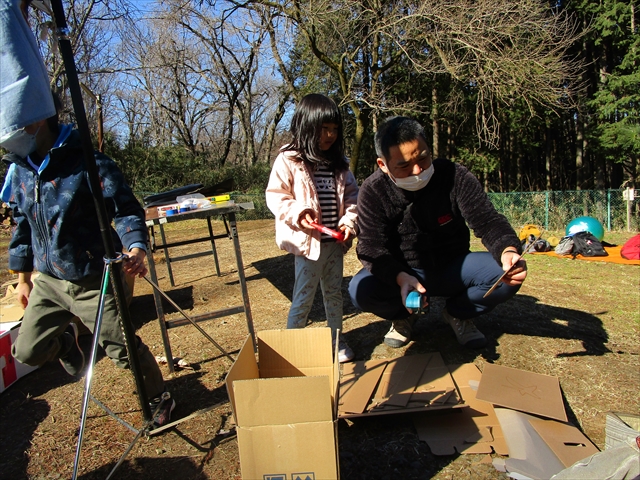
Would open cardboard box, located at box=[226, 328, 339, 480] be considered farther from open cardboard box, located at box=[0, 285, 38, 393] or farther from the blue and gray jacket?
open cardboard box, located at box=[0, 285, 38, 393]

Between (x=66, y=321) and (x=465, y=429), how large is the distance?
6.08 ft

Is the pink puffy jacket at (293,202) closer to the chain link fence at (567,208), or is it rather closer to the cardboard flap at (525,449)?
the cardboard flap at (525,449)

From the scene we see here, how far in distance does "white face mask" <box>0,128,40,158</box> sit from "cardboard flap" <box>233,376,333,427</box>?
49.6 inches

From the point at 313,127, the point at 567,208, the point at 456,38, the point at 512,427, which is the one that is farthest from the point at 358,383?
the point at 567,208

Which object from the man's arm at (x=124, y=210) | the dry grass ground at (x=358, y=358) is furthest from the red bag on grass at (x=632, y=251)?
the man's arm at (x=124, y=210)

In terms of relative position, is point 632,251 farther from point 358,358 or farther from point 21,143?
point 21,143

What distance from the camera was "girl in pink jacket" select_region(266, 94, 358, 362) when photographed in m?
2.40

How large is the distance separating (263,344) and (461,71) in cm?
947

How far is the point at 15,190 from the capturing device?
6.59ft

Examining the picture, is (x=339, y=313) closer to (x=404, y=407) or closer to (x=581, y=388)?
(x=404, y=407)

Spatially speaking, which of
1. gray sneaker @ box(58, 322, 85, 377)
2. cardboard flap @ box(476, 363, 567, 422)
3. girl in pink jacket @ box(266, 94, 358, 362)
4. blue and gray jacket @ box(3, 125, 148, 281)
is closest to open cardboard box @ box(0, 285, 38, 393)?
gray sneaker @ box(58, 322, 85, 377)

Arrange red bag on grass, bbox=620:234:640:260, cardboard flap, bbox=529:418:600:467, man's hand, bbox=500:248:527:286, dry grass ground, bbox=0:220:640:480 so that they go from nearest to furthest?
cardboard flap, bbox=529:418:600:467 < dry grass ground, bbox=0:220:640:480 < man's hand, bbox=500:248:527:286 < red bag on grass, bbox=620:234:640:260

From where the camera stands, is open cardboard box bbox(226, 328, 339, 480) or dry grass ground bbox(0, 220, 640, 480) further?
dry grass ground bbox(0, 220, 640, 480)

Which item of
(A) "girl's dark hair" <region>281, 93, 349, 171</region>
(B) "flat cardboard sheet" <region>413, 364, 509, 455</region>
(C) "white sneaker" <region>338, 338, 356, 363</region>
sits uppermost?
(A) "girl's dark hair" <region>281, 93, 349, 171</region>
